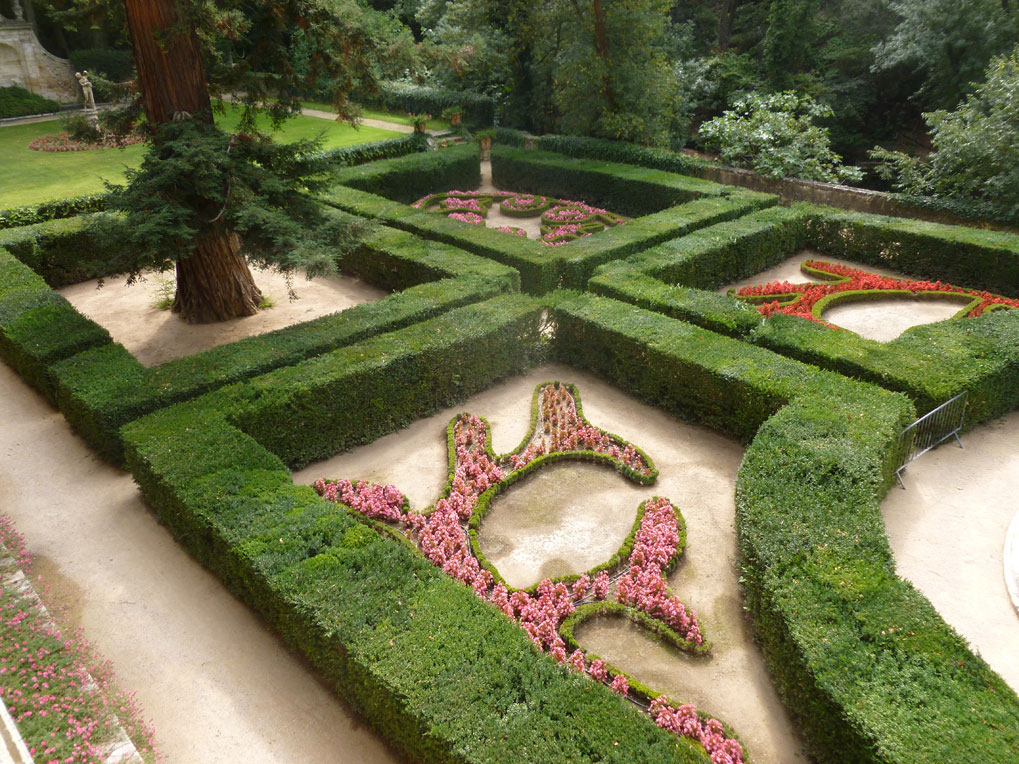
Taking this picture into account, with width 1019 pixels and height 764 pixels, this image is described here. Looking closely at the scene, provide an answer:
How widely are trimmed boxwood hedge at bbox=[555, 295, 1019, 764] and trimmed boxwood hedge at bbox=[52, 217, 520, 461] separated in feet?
10.6

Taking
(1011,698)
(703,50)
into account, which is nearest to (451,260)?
(1011,698)

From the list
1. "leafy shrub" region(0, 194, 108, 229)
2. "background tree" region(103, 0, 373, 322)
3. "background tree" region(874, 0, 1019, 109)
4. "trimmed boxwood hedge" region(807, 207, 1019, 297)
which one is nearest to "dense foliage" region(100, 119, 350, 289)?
"background tree" region(103, 0, 373, 322)

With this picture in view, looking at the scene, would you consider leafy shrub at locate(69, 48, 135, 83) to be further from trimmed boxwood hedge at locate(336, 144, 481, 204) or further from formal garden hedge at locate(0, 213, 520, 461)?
formal garden hedge at locate(0, 213, 520, 461)

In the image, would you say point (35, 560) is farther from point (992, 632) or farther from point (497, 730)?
point (992, 632)

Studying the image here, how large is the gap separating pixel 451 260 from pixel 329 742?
8.71m

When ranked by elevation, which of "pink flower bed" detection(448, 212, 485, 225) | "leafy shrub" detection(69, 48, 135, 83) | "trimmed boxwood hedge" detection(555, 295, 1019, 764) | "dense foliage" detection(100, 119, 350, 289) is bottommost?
"pink flower bed" detection(448, 212, 485, 225)

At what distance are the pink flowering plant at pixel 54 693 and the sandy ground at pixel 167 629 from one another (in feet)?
0.82

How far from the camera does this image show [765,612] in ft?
19.2

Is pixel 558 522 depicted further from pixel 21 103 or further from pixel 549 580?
pixel 21 103

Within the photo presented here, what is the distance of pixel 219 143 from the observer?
9938mm

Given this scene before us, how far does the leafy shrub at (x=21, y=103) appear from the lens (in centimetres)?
3044

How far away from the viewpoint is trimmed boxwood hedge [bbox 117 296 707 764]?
15.2 feet

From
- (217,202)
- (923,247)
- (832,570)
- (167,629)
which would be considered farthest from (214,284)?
(923,247)

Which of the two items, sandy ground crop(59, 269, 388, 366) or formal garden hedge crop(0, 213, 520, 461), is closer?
formal garden hedge crop(0, 213, 520, 461)
